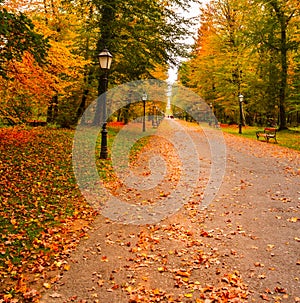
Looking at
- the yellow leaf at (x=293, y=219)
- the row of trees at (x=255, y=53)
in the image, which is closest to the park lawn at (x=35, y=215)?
the yellow leaf at (x=293, y=219)

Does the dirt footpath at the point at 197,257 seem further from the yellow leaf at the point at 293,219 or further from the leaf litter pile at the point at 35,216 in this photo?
the leaf litter pile at the point at 35,216

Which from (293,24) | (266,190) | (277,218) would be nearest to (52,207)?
(277,218)

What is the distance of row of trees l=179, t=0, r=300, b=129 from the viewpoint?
2536 cm

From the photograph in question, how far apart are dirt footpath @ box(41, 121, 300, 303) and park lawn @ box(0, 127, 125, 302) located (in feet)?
1.14

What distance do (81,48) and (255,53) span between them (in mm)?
21101

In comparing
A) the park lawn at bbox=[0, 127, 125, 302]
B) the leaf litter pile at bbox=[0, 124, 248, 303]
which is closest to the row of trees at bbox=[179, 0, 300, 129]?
the park lawn at bbox=[0, 127, 125, 302]

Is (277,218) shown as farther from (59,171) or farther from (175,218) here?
(59,171)

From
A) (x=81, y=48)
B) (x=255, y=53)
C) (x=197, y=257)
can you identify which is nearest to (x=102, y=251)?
(x=197, y=257)

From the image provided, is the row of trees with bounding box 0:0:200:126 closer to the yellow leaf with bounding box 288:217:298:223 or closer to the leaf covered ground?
the leaf covered ground

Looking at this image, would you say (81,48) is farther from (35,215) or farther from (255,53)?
(255,53)

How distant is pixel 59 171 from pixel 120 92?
16.6 metres

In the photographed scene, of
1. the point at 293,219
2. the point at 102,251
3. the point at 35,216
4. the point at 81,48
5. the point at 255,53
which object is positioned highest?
the point at 255,53

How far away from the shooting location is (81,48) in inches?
730

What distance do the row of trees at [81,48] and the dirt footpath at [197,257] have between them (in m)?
6.79
